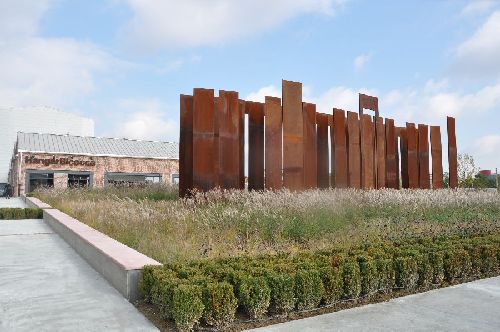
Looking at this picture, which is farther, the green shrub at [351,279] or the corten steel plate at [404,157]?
the corten steel plate at [404,157]

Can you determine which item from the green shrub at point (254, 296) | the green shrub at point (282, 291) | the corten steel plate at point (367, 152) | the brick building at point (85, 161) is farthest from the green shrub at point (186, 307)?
the brick building at point (85, 161)

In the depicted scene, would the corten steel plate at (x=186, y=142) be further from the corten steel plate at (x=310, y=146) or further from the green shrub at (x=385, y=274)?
the green shrub at (x=385, y=274)

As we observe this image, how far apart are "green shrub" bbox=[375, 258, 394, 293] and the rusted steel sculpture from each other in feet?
26.2

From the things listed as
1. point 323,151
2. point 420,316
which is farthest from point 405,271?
point 323,151

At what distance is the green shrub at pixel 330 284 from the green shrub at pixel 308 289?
5.1 inches

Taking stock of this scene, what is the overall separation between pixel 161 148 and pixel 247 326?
142 feet

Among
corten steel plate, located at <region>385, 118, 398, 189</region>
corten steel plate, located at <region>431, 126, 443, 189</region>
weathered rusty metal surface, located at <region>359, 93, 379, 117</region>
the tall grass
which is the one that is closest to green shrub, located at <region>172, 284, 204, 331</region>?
the tall grass

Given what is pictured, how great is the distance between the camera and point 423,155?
73.2 feet

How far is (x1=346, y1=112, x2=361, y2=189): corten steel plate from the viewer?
701 inches

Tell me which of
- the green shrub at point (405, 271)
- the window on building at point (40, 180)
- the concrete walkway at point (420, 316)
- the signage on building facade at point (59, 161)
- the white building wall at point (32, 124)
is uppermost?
the white building wall at point (32, 124)

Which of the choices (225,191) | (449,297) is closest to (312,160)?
(225,191)

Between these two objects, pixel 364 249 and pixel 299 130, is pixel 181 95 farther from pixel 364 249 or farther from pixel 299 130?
pixel 364 249

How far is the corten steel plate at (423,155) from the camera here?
2220 centimetres

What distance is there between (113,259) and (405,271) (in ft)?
11.5
